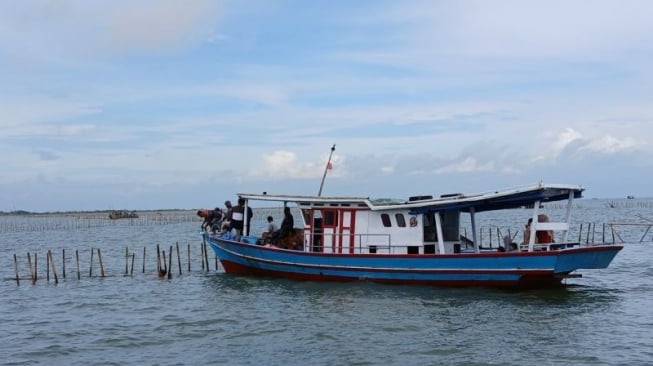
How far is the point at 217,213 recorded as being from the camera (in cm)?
2953

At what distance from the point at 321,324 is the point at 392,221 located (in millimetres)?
6077

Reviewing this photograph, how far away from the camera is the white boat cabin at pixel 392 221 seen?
2208cm

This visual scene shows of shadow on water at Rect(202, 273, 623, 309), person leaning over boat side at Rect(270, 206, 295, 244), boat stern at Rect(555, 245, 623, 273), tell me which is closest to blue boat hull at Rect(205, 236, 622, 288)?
boat stern at Rect(555, 245, 623, 273)

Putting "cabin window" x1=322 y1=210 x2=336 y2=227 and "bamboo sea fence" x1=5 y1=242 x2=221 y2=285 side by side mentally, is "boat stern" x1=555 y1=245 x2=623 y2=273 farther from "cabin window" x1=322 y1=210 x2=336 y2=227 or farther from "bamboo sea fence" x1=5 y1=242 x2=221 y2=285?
"bamboo sea fence" x1=5 y1=242 x2=221 y2=285

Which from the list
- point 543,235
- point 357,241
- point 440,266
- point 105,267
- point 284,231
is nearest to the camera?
point 543,235

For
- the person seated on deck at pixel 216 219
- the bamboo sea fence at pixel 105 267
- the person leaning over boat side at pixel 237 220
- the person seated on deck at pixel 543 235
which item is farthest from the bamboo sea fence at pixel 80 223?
the person seated on deck at pixel 543 235

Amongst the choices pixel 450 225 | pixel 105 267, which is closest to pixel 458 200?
pixel 450 225

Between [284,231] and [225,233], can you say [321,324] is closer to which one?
[284,231]

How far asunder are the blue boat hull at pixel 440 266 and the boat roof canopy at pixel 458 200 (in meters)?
1.62

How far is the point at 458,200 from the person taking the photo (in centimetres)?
2170

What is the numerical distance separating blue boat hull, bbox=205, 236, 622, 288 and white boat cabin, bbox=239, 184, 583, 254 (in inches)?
25.4

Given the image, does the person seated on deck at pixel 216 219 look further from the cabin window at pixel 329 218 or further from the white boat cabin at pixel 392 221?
the cabin window at pixel 329 218

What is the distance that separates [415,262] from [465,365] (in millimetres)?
7930

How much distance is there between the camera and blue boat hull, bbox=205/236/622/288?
811 inches
